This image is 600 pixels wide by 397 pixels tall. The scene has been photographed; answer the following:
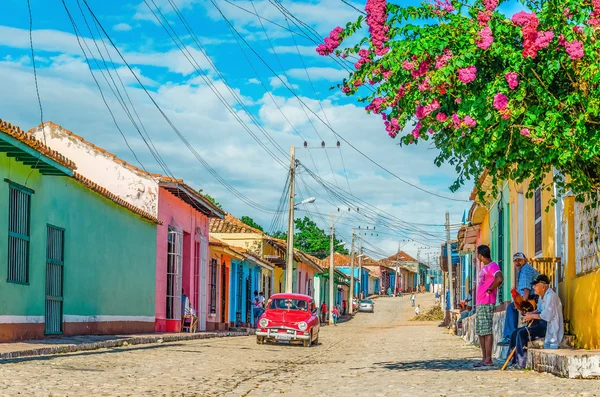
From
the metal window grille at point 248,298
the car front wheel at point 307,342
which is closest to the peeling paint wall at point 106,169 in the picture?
the car front wheel at point 307,342

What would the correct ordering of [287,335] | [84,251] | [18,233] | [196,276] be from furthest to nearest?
[196,276], [287,335], [84,251], [18,233]

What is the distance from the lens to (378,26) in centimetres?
853

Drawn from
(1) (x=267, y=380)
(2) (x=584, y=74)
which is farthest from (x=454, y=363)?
(2) (x=584, y=74)

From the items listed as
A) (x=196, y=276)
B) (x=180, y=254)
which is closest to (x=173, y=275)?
(x=180, y=254)

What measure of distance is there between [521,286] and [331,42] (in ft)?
15.3

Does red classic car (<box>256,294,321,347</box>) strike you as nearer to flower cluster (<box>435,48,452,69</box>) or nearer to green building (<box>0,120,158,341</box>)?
green building (<box>0,120,158,341</box>)

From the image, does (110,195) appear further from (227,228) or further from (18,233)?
(227,228)

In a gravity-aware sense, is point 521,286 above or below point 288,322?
above

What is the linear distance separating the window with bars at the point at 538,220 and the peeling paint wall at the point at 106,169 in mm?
13033

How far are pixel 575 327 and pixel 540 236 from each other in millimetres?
3350

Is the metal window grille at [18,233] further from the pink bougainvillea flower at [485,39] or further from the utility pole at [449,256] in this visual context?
the utility pole at [449,256]

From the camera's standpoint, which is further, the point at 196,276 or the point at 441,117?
the point at 196,276

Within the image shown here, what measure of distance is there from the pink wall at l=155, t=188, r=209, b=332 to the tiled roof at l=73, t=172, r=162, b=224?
153 cm

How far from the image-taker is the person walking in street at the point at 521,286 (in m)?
11.4
